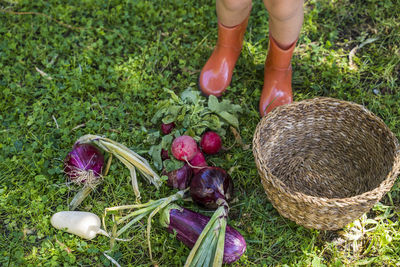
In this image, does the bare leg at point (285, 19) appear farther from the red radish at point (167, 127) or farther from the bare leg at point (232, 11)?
the red radish at point (167, 127)

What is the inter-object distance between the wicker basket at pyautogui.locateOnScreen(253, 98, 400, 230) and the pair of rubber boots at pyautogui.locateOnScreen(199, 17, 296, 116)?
0.28m

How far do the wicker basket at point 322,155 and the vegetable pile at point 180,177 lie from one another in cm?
30

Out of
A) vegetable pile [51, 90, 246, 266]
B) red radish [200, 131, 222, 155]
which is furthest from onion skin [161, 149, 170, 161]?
red radish [200, 131, 222, 155]

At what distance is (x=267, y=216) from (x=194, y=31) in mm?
1555

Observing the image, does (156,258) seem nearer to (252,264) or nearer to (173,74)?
(252,264)

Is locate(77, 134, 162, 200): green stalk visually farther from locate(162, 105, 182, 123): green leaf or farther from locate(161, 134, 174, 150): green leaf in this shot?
locate(162, 105, 182, 123): green leaf

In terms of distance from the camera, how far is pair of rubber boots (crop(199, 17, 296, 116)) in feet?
8.38

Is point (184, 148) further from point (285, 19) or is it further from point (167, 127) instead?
point (285, 19)

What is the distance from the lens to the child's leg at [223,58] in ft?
8.42

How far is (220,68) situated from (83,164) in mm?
1071

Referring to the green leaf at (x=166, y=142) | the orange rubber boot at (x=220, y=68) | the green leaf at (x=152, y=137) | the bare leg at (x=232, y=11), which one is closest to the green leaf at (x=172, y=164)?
the green leaf at (x=166, y=142)

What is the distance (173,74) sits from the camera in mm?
2967

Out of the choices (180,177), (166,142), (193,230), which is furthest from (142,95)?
(193,230)

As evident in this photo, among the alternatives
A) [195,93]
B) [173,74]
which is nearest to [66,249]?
[195,93]
